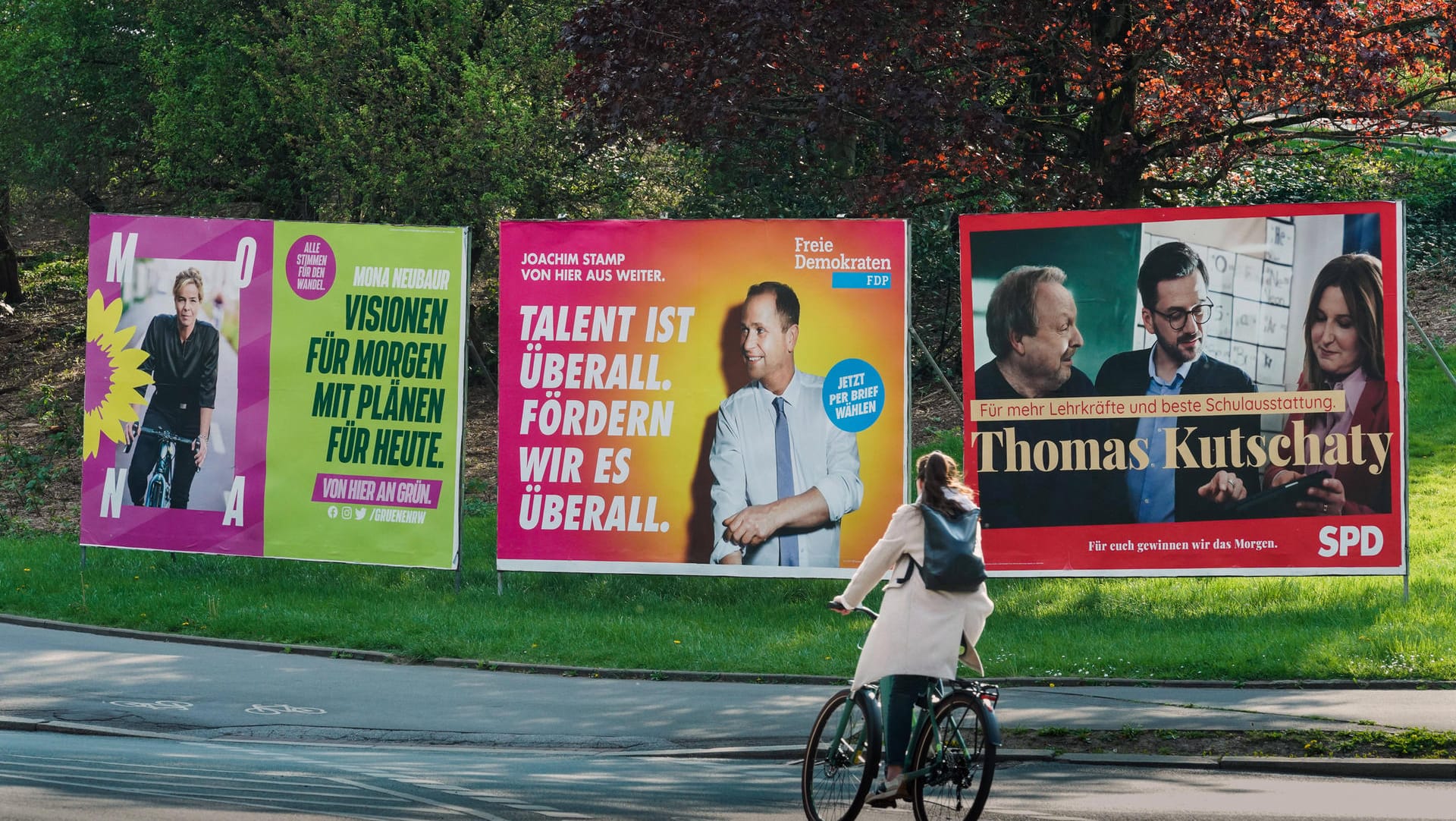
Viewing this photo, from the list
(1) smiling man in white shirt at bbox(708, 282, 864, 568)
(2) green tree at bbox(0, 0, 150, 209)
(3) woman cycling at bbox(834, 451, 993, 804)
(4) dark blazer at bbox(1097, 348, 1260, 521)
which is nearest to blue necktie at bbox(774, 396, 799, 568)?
(1) smiling man in white shirt at bbox(708, 282, 864, 568)

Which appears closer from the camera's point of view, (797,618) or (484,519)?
(797,618)

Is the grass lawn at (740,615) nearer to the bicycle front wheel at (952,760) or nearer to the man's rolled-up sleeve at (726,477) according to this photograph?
the man's rolled-up sleeve at (726,477)

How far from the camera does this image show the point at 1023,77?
56.6 ft

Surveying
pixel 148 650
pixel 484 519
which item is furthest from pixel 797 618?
pixel 484 519

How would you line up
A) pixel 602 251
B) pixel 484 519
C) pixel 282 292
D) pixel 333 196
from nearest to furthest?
pixel 602 251, pixel 282 292, pixel 484 519, pixel 333 196

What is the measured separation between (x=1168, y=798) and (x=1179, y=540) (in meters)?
5.65

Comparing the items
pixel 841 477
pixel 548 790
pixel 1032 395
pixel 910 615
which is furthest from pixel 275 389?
pixel 910 615

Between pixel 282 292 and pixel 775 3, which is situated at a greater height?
pixel 775 3

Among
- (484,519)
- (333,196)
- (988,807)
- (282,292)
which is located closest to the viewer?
(988,807)

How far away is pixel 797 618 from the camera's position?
13.6 meters

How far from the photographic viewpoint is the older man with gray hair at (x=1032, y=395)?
13555 millimetres

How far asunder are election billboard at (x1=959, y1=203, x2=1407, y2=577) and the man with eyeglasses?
14 millimetres

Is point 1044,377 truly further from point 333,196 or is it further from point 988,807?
point 333,196

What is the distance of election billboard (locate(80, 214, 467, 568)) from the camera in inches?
589
